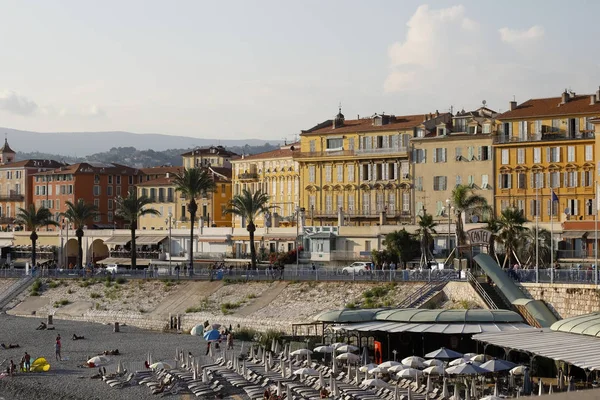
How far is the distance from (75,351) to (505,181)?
37.9 m

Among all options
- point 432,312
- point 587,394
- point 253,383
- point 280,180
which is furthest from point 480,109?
→ point 587,394

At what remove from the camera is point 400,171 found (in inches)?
3688

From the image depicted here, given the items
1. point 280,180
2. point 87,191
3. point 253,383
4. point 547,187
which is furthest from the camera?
point 87,191

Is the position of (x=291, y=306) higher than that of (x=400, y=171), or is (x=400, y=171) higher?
(x=400, y=171)

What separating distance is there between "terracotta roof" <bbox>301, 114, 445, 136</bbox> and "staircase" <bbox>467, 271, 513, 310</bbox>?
34828mm

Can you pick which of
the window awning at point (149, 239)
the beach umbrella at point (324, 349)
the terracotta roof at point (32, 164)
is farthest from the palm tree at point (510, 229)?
the terracotta roof at point (32, 164)

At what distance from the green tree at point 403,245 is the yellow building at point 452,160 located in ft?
30.1

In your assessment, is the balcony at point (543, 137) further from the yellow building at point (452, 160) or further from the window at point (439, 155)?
the window at point (439, 155)

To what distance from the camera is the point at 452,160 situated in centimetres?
9000

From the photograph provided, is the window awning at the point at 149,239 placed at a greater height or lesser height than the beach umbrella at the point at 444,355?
greater

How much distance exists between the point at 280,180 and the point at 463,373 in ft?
226

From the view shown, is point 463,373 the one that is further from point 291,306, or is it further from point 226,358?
point 291,306

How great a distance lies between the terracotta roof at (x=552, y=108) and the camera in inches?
3287

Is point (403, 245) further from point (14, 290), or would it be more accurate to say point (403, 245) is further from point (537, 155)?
point (14, 290)
